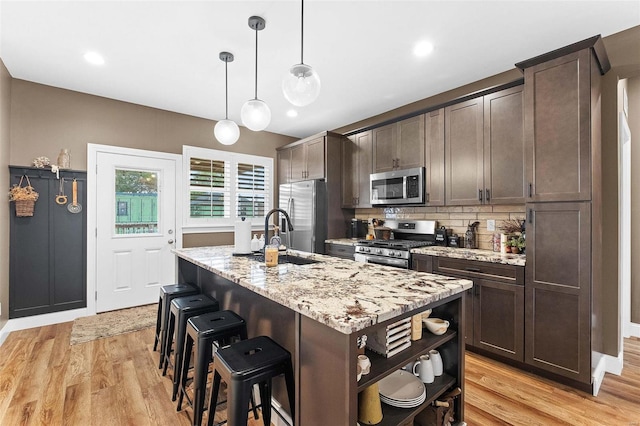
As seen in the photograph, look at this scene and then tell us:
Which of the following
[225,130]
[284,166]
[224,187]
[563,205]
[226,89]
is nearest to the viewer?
[563,205]

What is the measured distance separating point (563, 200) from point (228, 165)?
426cm

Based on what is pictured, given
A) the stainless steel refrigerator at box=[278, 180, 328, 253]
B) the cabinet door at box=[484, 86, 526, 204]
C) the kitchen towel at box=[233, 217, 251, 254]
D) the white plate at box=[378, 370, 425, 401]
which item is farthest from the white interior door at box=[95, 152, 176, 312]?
the cabinet door at box=[484, 86, 526, 204]

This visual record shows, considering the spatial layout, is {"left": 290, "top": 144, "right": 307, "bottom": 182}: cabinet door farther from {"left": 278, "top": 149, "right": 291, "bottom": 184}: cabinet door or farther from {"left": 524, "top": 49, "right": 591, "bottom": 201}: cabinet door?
{"left": 524, "top": 49, "right": 591, "bottom": 201}: cabinet door

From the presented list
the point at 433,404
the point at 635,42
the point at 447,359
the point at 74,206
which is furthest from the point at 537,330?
the point at 74,206

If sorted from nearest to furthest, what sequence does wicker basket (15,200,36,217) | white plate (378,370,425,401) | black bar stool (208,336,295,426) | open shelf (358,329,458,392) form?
open shelf (358,329,458,392) < black bar stool (208,336,295,426) < white plate (378,370,425,401) < wicker basket (15,200,36,217)

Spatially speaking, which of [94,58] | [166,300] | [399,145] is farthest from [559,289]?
[94,58]

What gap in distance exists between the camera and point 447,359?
1.71m

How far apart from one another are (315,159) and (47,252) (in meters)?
3.51

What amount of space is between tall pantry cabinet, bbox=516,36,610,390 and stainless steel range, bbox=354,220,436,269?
1156 millimetres

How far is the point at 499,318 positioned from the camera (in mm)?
2602

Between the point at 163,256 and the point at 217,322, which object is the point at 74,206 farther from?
the point at 217,322

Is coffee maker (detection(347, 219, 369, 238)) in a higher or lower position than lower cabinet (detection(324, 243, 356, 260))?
higher

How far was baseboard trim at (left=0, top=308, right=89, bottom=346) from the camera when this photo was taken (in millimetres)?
3209

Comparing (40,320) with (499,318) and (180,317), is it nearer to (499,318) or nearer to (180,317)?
(180,317)
